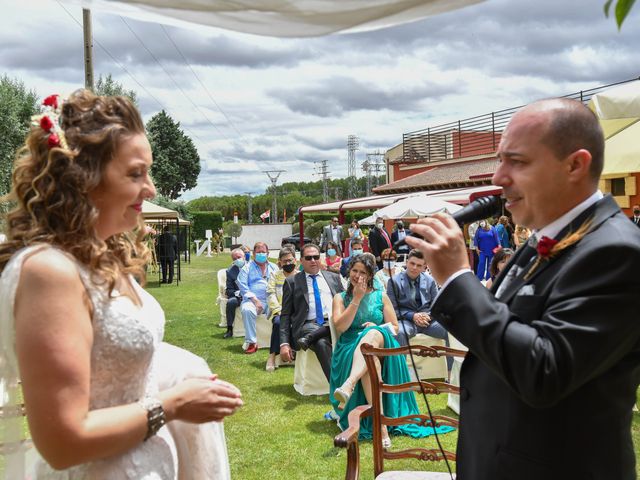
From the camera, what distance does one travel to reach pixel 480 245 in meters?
16.5

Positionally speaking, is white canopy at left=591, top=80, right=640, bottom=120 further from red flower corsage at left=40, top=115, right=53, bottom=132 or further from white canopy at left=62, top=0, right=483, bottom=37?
red flower corsage at left=40, top=115, right=53, bottom=132

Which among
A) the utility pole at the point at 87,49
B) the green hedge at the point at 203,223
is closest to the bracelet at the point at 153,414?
the utility pole at the point at 87,49

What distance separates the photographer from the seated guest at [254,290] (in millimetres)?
9797

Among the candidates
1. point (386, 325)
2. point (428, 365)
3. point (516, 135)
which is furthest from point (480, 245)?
point (516, 135)

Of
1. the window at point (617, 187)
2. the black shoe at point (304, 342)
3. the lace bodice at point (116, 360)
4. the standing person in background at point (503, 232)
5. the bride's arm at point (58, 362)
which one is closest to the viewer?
the bride's arm at point (58, 362)

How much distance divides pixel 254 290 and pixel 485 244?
8.47 m

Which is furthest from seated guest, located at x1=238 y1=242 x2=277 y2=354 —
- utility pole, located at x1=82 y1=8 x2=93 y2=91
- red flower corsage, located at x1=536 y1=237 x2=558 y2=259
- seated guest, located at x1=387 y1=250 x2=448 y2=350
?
red flower corsage, located at x1=536 y1=237 x2=558 y2=259

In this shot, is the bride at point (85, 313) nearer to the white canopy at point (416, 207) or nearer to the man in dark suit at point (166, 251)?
the white canopy at point (416, 207)

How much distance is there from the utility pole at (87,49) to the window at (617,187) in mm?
13783

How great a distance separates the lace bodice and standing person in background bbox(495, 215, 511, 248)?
16.1 m

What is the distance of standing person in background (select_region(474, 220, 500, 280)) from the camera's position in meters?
16.3

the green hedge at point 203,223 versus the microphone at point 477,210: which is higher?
the green hedge at point 203,223

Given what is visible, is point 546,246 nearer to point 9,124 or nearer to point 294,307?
point 294,307

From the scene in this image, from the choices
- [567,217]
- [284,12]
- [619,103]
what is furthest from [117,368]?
[619,103]
